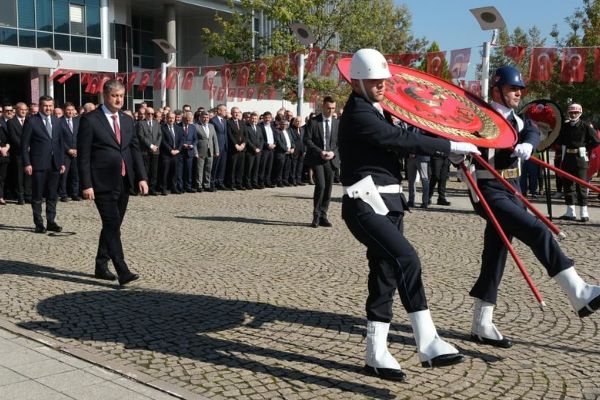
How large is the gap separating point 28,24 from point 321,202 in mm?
26034

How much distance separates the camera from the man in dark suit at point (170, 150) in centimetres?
1614

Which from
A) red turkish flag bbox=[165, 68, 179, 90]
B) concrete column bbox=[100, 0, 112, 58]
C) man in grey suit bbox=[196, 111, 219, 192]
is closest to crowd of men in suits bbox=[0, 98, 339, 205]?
man in grey suit bbox=[196, 111, 219, 192]

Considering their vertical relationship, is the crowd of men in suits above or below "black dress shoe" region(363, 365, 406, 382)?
above

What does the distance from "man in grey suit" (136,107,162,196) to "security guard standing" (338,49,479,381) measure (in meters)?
11.9

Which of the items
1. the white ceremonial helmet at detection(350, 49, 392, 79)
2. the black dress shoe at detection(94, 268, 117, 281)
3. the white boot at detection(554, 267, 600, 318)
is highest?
the white ceremonial helmet at detection(350, 49, 392, 79)

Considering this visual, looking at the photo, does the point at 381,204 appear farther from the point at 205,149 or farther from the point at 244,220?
the point at 205,149

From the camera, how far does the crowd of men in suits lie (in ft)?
46.7

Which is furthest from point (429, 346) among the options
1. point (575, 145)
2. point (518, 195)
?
point (575, 145)

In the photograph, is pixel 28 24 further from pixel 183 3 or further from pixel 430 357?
pixel 430 357

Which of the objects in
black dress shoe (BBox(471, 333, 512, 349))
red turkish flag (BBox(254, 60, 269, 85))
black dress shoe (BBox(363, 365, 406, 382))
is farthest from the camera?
red turkish flag (BBox(254, 60, 269, 85))

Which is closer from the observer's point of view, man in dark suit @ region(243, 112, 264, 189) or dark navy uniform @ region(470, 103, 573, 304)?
dark navy uniform @ region(470, 103, 573, 304)

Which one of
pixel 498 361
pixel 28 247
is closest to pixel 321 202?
pixel 28 247

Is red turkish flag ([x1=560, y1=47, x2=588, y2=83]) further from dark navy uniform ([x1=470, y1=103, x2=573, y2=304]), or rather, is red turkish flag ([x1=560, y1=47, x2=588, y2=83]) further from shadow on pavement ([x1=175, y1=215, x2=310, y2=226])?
dark navy uniform ([x1=470, y1=103, x2=573, y2=304])

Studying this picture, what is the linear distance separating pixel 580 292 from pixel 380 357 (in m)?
1.41
